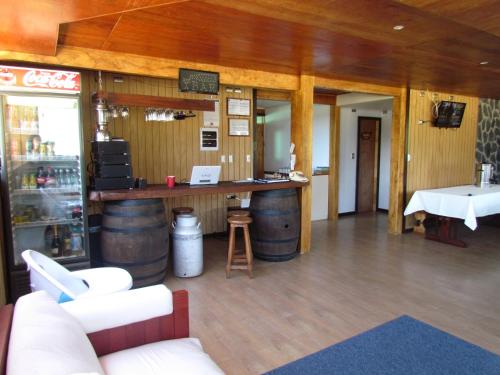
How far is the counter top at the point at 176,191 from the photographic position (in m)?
3.29

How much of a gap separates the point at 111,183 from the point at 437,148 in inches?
216

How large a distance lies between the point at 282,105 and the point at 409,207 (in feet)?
10.7

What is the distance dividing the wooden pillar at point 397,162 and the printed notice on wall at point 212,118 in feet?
9.31

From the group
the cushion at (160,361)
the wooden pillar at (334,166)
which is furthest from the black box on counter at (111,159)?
the wooden pillar at (334,166)

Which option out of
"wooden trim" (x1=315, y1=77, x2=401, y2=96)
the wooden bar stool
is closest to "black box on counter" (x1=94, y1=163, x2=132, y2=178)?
the wooden bar stool

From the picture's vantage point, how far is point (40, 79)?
10.1ft

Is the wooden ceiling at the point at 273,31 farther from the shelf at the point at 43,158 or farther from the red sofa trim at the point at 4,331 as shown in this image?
the red sofa trim at the point at 4,331

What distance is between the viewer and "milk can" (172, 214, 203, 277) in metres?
3.79

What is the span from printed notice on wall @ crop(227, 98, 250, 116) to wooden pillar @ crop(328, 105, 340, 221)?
7.21 feet

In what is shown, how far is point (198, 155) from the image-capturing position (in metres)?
5.23

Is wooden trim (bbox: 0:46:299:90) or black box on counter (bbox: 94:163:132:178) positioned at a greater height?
wooden trim (bbox: 0:46:299:90)

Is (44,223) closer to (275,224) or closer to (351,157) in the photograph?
(275,224)

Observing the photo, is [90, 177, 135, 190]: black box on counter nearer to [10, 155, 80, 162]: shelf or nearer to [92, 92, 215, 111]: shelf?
[10, 155, 80, 162]: shelf

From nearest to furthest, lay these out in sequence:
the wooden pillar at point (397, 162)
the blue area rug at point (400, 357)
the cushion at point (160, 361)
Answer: the cushion at point (160, 361) → the blue area rug at point (400, 357) → the wooden pillar at point (397, 162)
